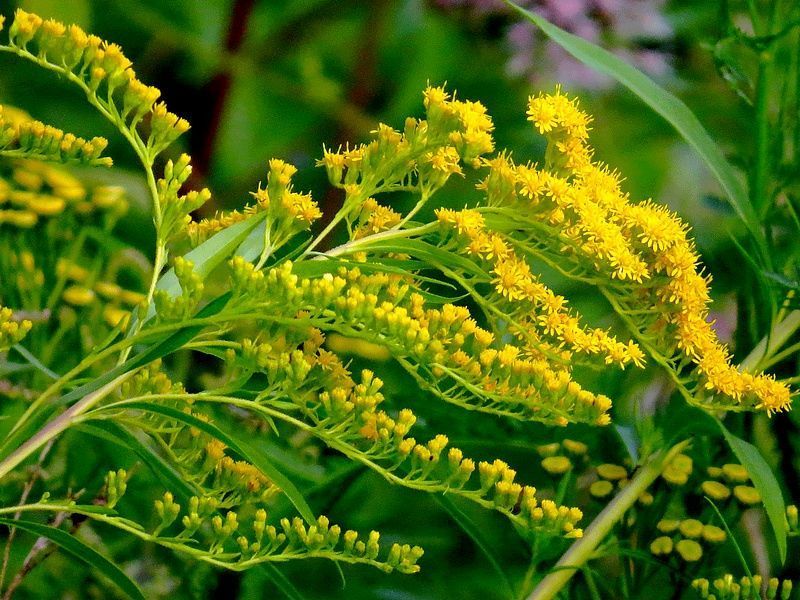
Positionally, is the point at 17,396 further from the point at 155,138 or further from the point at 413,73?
the point at 413,73

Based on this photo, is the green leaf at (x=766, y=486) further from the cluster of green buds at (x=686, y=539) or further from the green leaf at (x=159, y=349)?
the green leaf at (x=159, y=349)

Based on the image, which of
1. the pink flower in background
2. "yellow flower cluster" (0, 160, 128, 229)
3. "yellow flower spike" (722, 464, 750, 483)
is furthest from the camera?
the pink flower in background

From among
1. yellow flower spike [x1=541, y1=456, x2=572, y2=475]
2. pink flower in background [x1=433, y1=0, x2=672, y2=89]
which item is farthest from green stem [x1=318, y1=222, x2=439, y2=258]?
pink flower in background [x1=433, y1=0, x2=672, y2=89]

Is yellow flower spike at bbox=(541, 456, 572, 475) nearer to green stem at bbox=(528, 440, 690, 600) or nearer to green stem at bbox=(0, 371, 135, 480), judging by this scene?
green stem at bbox=(528, 440, 690, 600)

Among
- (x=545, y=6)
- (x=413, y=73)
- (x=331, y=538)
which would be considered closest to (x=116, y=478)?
(x=331, y=538)

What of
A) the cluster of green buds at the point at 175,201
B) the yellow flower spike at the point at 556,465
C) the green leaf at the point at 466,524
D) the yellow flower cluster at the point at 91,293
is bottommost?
the green leaf at the point at 466,524

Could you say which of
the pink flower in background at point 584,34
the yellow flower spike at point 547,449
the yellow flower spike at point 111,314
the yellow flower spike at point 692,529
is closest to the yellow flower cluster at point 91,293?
the yellow flower spike at point 111,314

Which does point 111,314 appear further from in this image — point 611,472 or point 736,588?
point 736,588
